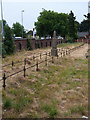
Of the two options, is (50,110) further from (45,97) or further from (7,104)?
(45,97)

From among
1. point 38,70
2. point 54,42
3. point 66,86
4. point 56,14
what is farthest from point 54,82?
point 56,14

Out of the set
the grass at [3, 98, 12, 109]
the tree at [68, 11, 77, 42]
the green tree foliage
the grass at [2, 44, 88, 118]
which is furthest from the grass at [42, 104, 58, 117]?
the tree at [68, 11, 77, 42]

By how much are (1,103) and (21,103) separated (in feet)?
2.21

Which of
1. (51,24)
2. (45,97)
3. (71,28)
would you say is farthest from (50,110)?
(71,28)

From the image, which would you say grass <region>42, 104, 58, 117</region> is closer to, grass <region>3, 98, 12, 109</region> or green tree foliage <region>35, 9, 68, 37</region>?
grass <region>3, 98, 12, 109</region>

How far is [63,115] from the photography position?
808cm

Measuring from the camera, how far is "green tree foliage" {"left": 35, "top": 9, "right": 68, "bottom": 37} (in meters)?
74.5

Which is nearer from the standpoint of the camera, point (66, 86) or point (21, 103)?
point (21, 103)

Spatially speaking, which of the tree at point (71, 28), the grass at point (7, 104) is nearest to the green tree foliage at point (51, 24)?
the tree at point (71, 28)

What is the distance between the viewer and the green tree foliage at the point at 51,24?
74.5m

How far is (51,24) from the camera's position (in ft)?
245

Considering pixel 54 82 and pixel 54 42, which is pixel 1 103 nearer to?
pixel 54 82

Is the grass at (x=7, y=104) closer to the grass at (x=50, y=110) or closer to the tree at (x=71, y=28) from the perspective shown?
the grass at (x=50, y=110)

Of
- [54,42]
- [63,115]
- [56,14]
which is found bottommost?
[63,115]
